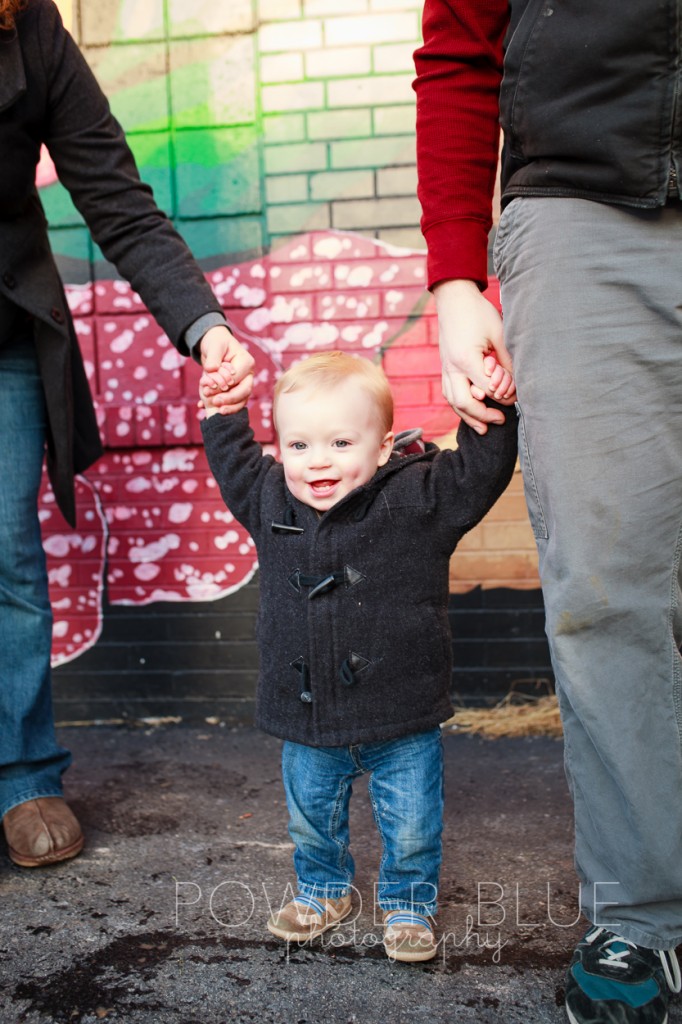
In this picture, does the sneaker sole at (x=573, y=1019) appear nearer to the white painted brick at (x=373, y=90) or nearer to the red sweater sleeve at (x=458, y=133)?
the red sweater sleeve at (x=458, y=133)

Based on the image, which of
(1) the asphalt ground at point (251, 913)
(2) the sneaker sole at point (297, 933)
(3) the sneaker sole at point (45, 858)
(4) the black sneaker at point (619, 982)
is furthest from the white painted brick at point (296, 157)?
(4) the black sneaker at point (619, 982)

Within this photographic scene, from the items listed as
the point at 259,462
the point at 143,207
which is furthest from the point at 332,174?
the point at 259,462

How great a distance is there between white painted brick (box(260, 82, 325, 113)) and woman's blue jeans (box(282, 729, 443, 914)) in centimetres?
254

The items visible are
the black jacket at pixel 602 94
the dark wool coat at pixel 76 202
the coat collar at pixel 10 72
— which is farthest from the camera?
the dark wool coat at pixel 76 202

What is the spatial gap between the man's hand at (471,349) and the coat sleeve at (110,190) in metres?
0.79

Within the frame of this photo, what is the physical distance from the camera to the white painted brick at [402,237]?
145 inches

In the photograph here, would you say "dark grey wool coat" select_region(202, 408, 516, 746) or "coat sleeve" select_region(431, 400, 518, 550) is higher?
"coat sleeve" select_region(431, 400, 518, 550)

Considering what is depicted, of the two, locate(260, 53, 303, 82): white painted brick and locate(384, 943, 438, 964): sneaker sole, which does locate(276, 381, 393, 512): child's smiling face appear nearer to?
locate(384, 943, 438, 964): sneaker sole

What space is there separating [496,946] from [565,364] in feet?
4.16

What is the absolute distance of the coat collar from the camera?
234 centimetres

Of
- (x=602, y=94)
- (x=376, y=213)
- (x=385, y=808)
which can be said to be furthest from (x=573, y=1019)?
(x=376, y=213)

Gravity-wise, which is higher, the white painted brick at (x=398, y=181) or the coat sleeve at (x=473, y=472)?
the white painted brick at (x=398, y=181)

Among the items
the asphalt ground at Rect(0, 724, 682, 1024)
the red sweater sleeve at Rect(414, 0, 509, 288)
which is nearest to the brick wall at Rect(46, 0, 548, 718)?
the asphalt ground at Rect(0, 724, 682, 1024)

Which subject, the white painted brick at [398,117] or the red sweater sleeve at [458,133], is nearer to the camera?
the red sweater sleeve at [458,133]
